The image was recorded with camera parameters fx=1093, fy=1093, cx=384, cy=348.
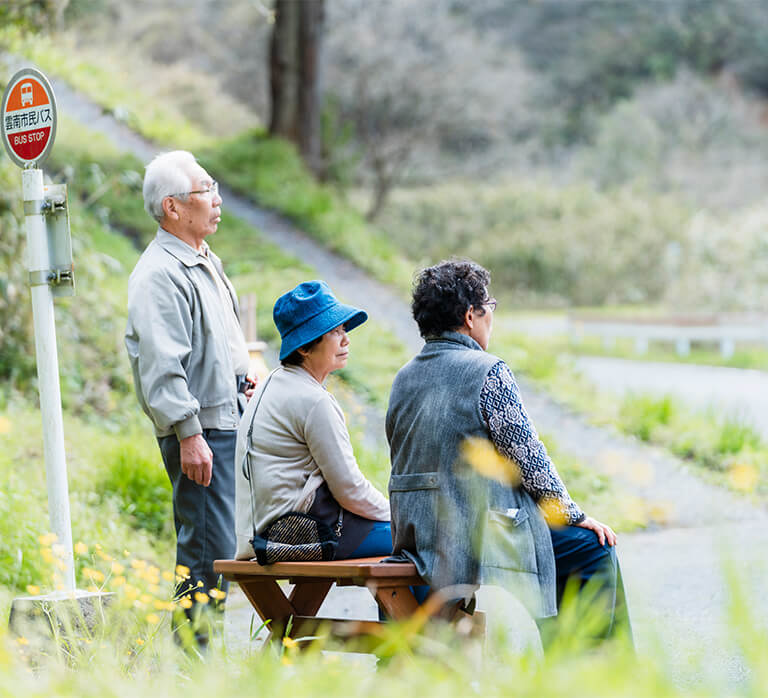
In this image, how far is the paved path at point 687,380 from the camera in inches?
487

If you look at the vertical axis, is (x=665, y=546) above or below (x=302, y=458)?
below

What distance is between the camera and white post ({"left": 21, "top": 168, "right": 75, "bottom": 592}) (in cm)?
397

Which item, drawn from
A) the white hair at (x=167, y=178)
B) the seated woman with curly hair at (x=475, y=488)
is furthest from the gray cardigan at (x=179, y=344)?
the seated woman with curly hair at (x=475, y=488)

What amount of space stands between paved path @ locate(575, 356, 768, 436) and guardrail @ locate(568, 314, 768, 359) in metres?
1.36

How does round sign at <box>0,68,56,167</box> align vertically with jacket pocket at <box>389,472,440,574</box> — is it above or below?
above

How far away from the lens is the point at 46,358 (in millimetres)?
4055

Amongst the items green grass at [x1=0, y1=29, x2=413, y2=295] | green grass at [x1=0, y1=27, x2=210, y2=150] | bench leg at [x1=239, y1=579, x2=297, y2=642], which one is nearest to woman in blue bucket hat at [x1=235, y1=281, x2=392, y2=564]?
bench leg at [x1=239, y1=579, x2=297, y2=642]

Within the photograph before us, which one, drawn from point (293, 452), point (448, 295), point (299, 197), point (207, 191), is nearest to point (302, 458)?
point (293, 452)

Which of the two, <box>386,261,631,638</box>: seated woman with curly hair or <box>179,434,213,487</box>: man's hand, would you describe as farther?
<box>179,434,213,487</box>: man's hand

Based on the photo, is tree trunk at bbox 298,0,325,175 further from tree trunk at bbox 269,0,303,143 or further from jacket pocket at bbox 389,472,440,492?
jacket pocket at bbox 389,472,440,492

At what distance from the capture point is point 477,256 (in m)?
29.7

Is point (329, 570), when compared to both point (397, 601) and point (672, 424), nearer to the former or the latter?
point (397, 601)

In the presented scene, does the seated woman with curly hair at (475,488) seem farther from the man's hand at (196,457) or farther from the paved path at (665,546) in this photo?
the man's hand at (196,457)

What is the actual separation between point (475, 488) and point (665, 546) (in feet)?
11.8
